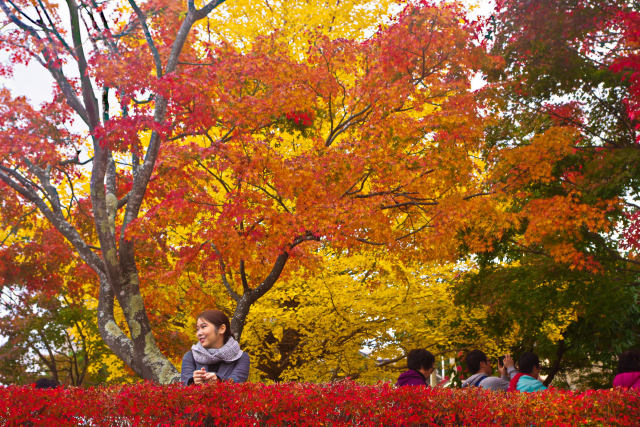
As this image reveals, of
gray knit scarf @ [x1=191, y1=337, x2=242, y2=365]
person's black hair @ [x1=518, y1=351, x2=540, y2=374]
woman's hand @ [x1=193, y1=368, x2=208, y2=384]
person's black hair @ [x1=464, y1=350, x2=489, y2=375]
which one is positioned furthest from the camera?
person's black hair @ [x1=464, y1=350, x2=489, y2=375]

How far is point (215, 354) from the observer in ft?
16.4

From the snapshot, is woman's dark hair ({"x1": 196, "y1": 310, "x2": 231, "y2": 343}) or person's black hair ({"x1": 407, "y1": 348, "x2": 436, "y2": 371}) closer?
woman's dark hair ({"x1": 196, "y1": 310, "x2": 231, "y2": 343})

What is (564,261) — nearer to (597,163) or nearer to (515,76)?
(597,163)

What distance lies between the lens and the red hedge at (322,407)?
13.8 feet

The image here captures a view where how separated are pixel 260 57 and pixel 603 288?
763 cm

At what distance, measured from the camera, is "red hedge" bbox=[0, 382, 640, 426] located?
4.20m

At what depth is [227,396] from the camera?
4262 mm

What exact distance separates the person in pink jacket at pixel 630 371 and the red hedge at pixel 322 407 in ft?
2.99

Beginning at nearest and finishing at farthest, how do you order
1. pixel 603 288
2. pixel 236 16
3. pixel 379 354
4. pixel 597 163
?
1. pixel 597 163
2. pixel 603 288
3. pixel 379 354
4. pixel 236 16

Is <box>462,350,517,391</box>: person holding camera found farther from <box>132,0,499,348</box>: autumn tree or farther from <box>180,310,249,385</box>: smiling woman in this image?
<box>132,0,499,348</box>: autumn tree

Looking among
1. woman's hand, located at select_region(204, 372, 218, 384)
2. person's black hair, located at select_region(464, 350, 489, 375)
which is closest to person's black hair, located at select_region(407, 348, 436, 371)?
person's black hair, located at select_region(464, 350, 489, 375)

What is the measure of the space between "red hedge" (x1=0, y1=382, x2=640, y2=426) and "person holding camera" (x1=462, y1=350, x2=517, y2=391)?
4.67ft

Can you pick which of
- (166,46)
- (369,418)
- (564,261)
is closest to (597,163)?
(564,261)

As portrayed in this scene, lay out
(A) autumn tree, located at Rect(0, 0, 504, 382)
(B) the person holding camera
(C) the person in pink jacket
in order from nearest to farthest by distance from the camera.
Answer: (C) the person in pink jacket, (B) the person holding camera, (A) autumn tree, located at Rect(0, 0, 504, 382)
